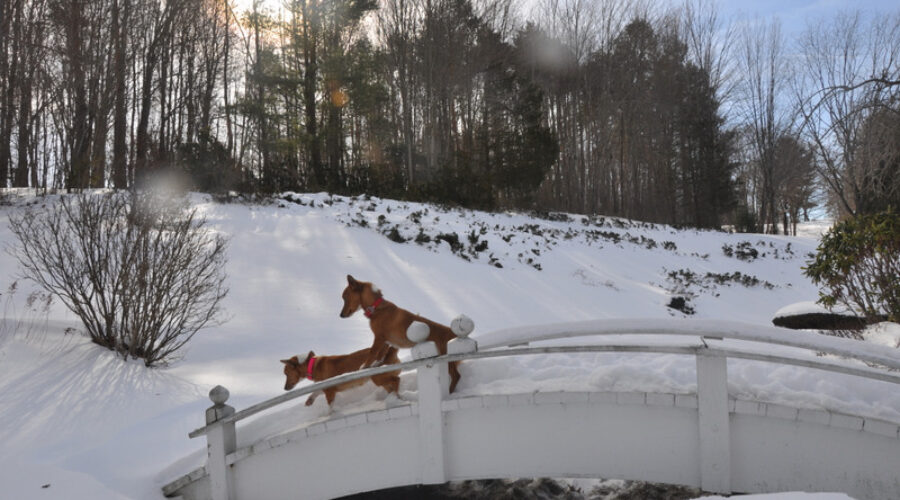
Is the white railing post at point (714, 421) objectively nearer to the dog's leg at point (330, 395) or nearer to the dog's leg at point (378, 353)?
the dog's leg at point (378, 353)

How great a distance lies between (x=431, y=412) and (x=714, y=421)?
5.17ft

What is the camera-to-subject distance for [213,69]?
2400cm

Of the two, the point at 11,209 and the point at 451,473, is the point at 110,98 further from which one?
the point at 451,473

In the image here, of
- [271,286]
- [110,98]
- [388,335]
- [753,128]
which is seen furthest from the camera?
[753,128]

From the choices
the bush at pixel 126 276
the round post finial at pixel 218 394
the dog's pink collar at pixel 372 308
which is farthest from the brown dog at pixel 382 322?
the bush at pixel 126 276

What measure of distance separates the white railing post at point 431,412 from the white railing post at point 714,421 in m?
1.45

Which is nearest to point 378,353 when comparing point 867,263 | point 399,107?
point 867,263

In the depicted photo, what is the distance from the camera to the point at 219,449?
143 inches

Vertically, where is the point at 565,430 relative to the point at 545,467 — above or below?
above

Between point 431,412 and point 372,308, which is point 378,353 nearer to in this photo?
point 372,308

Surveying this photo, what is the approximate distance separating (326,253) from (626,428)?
8.99 metres

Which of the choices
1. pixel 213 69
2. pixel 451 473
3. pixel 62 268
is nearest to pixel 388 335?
pixel 451 473

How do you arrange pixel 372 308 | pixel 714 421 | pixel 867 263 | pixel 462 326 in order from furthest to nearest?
1. pixel 867 263
2. pixel 372 308
3. pixel 462 326
4. pixel 714 421

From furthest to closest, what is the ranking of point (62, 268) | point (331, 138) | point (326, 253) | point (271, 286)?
1. point (331, 138)
2. point (326, 253)
3. point (271, 286)
4. point (62, 268)
